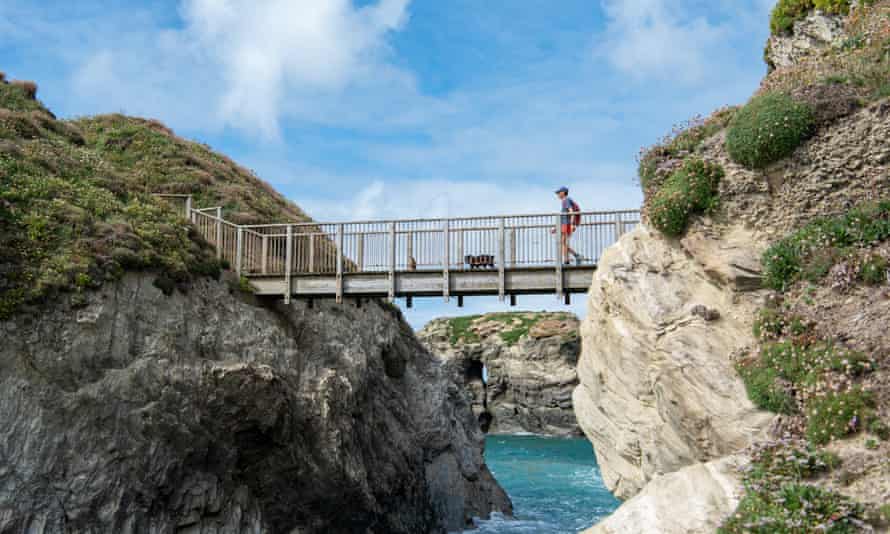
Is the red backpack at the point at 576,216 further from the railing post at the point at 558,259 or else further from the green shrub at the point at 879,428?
the green shrub at the point at 879,428

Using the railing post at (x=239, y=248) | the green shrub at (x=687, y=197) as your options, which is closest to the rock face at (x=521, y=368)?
the railing post at (x=239, y=248)

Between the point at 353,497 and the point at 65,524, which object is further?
the point at 353,497

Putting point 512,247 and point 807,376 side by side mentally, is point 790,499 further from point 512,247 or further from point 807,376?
point 512,247

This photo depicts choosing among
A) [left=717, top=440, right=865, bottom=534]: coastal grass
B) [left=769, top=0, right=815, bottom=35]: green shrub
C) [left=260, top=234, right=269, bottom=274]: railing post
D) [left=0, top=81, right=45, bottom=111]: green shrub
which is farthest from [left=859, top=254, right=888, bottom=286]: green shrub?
[left=0, top=81, right=45, bottom=111]: green shrub

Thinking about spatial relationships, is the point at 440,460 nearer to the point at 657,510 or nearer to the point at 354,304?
the point at 354,304

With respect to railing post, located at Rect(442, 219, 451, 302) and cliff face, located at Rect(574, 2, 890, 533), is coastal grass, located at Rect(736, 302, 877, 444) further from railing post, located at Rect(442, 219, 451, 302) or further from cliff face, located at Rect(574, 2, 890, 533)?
railing post, located at Rect(442, 219, 451, 302)

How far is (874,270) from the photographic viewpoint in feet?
45.0

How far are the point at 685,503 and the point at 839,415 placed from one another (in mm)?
2972

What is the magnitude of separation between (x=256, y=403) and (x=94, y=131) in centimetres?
3106

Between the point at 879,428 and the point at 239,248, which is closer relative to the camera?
the point at 879,428

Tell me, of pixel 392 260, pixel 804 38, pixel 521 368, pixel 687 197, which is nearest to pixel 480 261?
pixel 392 260

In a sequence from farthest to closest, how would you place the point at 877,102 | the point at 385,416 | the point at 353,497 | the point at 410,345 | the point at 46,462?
the point at 410,345
the point at 385,416
the point at 353,497
the point at 46,462
the point at 877,102

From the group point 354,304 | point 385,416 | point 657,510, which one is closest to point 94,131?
point 354,304

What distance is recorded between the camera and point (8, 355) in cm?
1797
